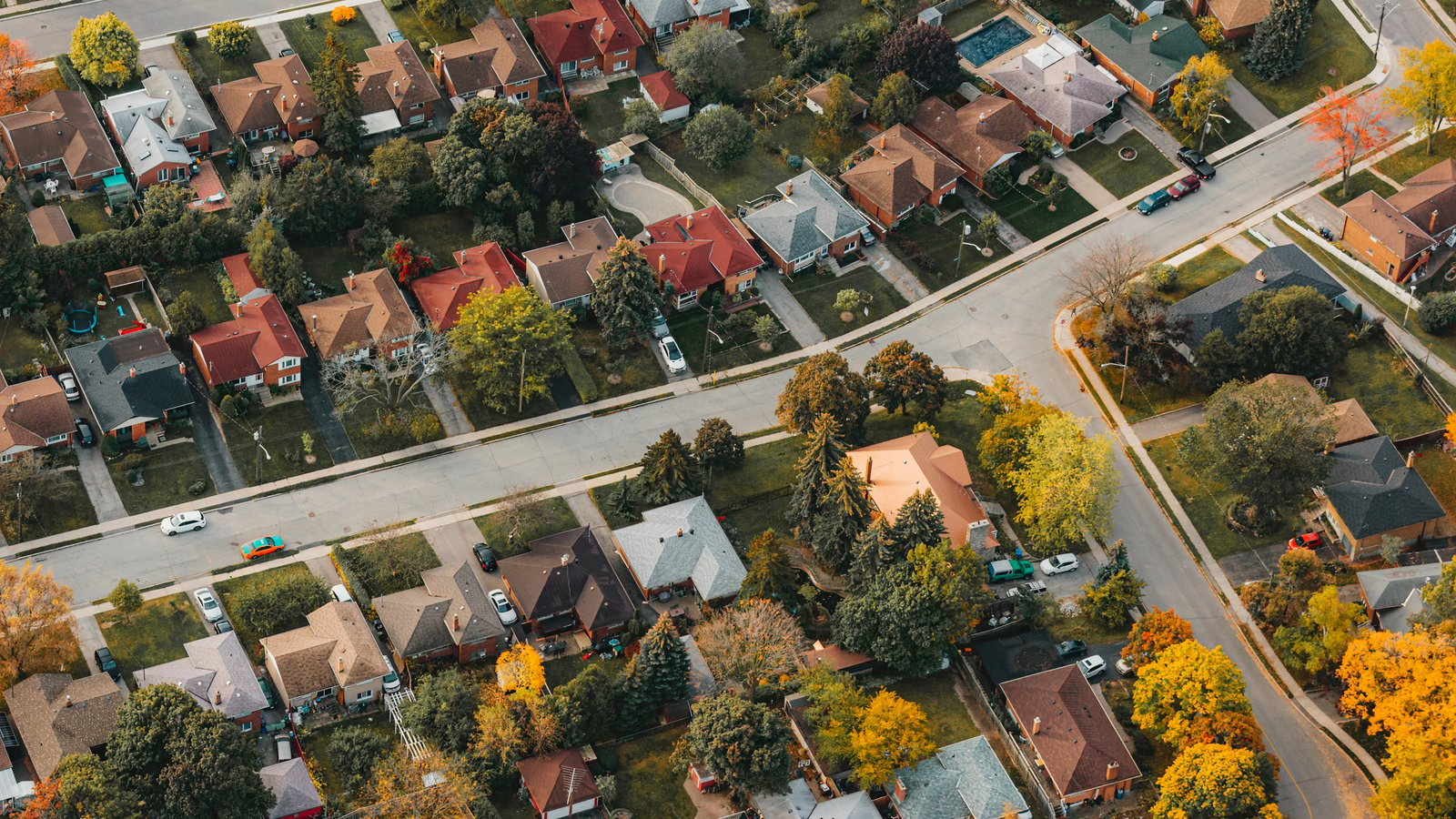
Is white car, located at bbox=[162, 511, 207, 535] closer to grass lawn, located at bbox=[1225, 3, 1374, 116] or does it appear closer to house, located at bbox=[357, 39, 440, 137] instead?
house, located at bbox=[357, 39, 440, 137]

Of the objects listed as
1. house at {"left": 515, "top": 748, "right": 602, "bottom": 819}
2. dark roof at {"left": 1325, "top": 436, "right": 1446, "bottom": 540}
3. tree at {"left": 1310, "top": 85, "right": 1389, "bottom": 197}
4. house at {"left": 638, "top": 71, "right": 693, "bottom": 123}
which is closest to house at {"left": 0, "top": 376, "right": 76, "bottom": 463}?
house at {"left": 515, "top": 748, "right": 602, "bottom": 819}

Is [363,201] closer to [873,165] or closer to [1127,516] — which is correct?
[873,165]

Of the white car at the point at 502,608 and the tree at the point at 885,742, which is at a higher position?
the white car at the point at 502,608

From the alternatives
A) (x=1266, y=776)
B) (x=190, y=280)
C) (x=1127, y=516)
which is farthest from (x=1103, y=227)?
(x=190, y=280)

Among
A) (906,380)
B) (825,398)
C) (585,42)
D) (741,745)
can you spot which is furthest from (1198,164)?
(741,745)

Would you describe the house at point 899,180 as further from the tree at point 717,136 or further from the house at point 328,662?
the house at point 328,662

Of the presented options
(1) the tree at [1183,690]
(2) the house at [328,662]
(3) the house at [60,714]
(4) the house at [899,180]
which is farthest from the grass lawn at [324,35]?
(1) the tree at [1183,690]
